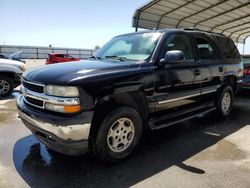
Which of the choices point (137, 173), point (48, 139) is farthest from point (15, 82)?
point (137, 173)

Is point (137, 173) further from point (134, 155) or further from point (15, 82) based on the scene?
point (15, 82)

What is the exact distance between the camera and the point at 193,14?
48.0 ft

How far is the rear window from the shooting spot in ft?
19.4

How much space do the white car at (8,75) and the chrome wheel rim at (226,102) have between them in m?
6.48

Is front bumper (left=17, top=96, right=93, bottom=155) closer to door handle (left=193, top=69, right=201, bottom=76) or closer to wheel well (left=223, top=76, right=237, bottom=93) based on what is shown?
door handle (left=193, top=69, right=201, bottom=76)

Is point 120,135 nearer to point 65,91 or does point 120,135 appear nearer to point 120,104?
point 120,104

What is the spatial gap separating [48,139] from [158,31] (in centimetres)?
260

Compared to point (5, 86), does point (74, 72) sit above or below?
above

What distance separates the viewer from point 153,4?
12.3 m

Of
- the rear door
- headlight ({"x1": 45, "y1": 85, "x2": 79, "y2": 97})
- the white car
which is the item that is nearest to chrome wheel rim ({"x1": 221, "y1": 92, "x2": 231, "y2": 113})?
the rear door

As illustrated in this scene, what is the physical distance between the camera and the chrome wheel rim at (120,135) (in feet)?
11.5

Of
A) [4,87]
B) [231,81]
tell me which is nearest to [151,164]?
[231,81]

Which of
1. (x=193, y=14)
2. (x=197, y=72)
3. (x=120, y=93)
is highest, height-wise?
(x=193, y=14)

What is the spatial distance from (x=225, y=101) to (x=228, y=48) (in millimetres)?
1288
